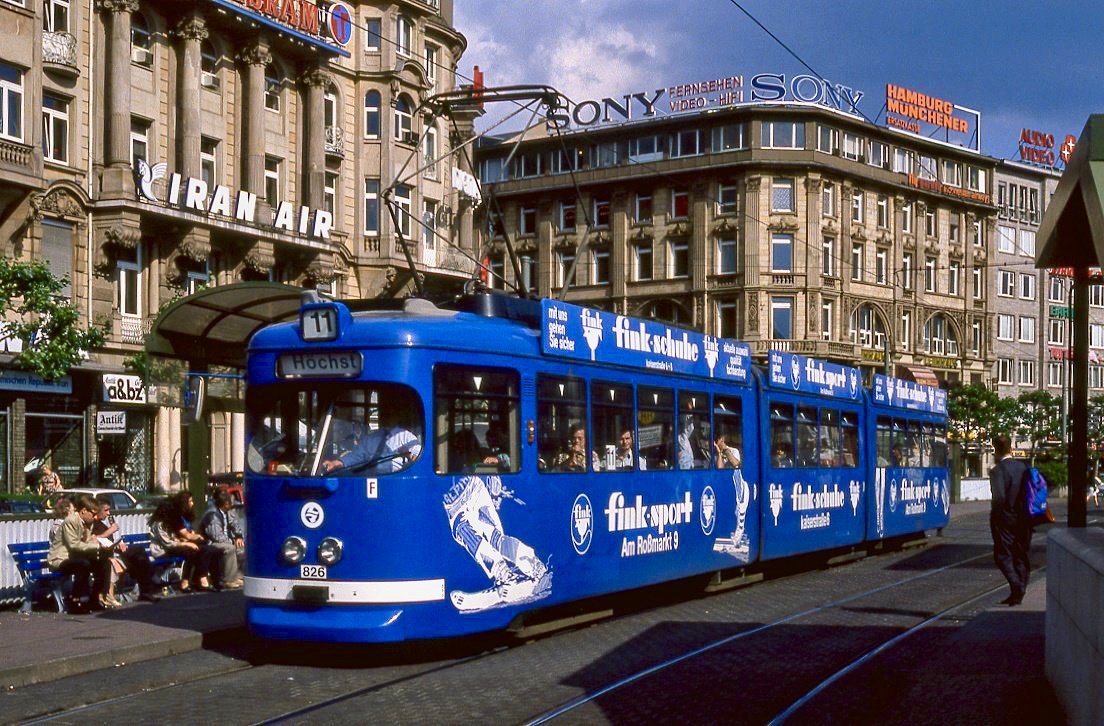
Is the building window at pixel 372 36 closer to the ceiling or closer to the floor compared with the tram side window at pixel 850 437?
closer to the ceiling

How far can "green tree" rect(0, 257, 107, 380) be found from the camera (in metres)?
26.0

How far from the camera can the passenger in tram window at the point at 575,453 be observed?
45.6 feet

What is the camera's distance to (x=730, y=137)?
74625 millimetres

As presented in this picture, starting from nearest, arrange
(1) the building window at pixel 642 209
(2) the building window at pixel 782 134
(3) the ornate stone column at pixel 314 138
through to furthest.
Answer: (3) the ornate stone column at pixel 314 138
(2) the building window at pixel 782 134
(1) the building window at pixel 642 209

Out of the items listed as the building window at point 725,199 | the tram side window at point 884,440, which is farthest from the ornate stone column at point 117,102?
the building window at point 725,199

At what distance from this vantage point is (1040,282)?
3829 inches

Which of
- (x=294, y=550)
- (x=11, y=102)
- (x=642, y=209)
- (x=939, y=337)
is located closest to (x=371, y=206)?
(x=11, y=102)

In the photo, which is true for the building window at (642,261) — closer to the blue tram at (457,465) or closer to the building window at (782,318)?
the building window at (782,318)

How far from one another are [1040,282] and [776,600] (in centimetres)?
8446

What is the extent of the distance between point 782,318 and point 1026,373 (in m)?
28.2

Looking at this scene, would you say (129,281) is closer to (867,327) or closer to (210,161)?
(210,161)

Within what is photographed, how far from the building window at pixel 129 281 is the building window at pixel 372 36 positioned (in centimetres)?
1206

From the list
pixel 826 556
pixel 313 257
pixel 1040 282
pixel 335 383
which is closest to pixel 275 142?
pixel 313 257

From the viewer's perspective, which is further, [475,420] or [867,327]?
[867,327]
